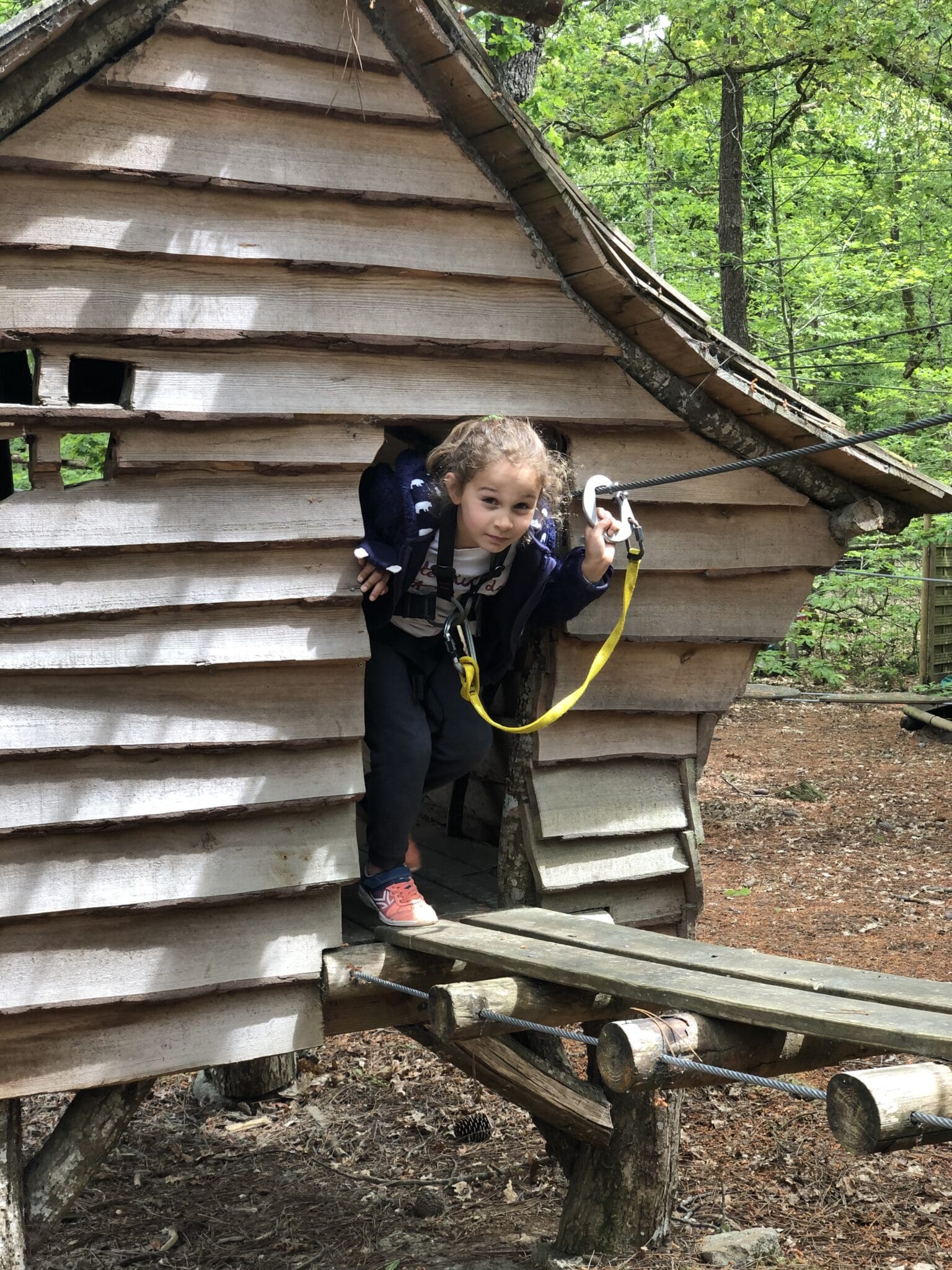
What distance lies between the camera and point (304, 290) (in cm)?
321

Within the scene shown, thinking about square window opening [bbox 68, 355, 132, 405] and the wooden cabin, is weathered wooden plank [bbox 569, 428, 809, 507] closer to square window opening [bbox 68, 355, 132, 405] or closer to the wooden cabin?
the wooden cabin

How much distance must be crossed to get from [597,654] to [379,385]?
3.37 ft

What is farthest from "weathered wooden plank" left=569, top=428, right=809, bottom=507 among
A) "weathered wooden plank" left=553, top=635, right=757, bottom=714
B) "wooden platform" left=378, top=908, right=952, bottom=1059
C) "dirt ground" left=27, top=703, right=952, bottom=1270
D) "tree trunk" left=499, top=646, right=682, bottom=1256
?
"dirt ground" left=27, top=703, right=952, bottom=1270

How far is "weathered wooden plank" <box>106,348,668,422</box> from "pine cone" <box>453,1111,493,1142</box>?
3.39 m

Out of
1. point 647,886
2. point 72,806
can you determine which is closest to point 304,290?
point 72,806

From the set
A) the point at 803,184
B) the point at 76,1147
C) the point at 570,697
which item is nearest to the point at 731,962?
the point at 570,697

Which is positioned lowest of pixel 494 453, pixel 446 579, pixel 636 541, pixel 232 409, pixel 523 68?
pixel 446 579

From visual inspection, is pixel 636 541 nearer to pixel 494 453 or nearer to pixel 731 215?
pixel 494 453

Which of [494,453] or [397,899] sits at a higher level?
[494,453]

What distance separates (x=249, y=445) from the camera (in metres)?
3.16

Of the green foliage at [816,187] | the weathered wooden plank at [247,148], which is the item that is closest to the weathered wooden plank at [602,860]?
the weathered wooden plank at [247,148]

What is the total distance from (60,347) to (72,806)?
116 cm

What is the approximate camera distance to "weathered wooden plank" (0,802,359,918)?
2.96 m

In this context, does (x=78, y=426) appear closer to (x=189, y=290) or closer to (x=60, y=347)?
(x=60, y=347)
